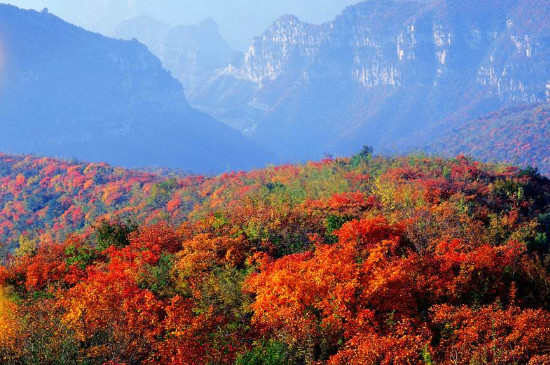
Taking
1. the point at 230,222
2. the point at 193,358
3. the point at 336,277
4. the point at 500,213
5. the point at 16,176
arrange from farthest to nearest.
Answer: the point at 16,176 → the point at 500,213 → the point at 230,222 → the point at 336,277 → the point at 193,358

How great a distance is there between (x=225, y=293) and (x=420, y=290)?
544 inches

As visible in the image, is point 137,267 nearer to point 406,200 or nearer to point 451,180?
point 406,200

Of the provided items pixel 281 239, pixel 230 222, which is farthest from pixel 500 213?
pixel 230 222

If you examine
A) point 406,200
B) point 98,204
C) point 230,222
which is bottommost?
point 230,222

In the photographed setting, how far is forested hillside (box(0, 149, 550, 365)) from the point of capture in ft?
89.2

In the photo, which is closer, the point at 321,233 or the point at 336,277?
the point at 336,277

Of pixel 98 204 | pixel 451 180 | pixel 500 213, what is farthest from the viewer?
pixel 98 204

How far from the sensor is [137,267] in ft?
132

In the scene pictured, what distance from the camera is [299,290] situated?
30312mm

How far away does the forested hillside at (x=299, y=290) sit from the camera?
27.2m

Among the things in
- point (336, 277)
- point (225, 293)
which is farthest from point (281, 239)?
point (336, 277)

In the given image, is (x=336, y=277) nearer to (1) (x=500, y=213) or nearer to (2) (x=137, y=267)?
(2) (x=137, y=267)

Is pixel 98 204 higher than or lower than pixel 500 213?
higher

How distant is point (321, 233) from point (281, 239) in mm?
4681
